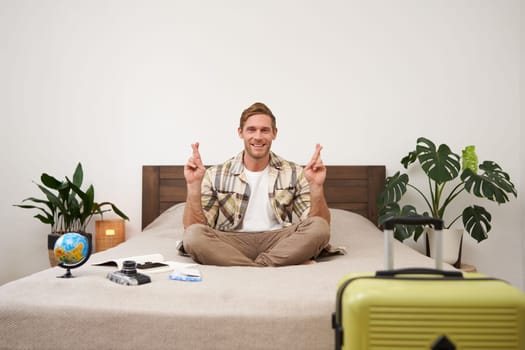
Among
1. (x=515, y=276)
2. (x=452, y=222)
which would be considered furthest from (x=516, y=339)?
(x=515, y=276)

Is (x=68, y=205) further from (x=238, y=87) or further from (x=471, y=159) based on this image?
(x=471, y=159)

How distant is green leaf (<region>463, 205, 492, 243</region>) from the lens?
2775 millimetres

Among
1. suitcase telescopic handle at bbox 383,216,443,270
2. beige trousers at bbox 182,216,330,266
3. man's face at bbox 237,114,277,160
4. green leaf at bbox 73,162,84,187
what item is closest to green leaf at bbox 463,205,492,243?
beige trousers at bbox 182,216,330,266

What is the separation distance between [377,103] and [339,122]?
0.28 meters

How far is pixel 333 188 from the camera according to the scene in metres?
3.14

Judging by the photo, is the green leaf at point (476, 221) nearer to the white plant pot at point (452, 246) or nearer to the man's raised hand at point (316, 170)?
the white plant pot at point (452, 246)

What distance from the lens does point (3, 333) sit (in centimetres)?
136

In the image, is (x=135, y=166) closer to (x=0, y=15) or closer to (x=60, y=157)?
(x=60, y=157)

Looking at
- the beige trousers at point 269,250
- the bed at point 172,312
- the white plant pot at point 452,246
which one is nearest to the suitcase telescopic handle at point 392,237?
the bed at point 172,312

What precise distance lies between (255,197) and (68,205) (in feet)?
4.15

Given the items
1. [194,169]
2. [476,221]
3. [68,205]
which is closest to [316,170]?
[194,169]

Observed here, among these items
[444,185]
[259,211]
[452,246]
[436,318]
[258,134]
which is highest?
[258,134]

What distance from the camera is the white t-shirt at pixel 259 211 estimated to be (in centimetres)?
233

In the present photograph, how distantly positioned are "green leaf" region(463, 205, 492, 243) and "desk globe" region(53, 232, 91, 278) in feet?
6.95
